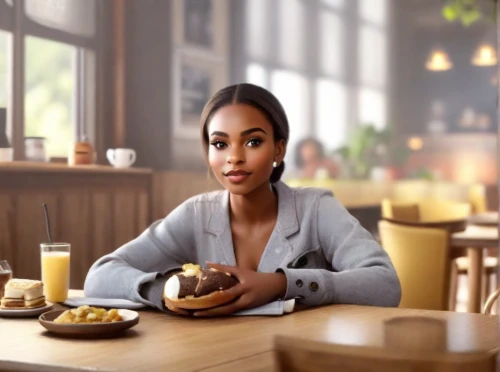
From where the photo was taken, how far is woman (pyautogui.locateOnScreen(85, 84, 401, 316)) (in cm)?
152

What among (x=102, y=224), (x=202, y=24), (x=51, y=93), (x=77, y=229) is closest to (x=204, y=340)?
(x=77, y=229)

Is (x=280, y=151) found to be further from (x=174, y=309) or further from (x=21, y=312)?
(x=21, y=312)

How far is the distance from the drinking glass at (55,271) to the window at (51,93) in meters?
2.26

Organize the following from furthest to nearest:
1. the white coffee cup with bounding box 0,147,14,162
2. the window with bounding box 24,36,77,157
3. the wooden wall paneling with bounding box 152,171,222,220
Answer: the wooden wall paneling with bounding box 152,171,222,220 → the window with bounding box 24,36,77,157 → the white coffee cup with bounding box 0,147,14,162

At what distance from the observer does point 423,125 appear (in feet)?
26.2

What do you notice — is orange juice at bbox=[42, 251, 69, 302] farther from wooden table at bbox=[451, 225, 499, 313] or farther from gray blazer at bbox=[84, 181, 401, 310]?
wooden table at bbox=[451, 225, 499, 313]

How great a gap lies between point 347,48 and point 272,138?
592 centimetres

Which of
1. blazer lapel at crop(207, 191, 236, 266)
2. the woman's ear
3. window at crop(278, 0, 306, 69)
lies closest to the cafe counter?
blazer lapel at crop(207, 191, 236, 266)

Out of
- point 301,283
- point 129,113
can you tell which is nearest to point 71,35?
point 129,113

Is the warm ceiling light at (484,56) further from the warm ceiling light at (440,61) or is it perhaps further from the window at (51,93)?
the window at (51,93)

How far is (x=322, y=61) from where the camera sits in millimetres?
7031

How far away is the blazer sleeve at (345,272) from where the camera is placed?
4.97ft

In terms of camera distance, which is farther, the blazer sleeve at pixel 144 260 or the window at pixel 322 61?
the window at pixel 322 61

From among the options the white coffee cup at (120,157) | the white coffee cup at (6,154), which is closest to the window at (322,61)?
the white coffee cup at (120,157)
